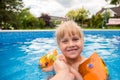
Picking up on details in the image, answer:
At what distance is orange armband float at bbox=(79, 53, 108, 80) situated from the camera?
2902mm

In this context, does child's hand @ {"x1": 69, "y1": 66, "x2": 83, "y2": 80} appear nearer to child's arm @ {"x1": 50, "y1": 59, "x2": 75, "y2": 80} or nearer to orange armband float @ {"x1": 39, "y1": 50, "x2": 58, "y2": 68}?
child's arm @ {"x1": 50, "y1": 59, "x2": 75, "y2": 80}

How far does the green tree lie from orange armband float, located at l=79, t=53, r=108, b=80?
18.7 meters

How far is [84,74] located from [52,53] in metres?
1.69

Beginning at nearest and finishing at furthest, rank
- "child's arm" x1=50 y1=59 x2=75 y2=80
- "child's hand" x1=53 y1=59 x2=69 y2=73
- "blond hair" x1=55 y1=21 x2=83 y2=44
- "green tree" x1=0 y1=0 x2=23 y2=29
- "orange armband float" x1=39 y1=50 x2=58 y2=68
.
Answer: "child's arm" x1=50 y1=59 x2=75 y2=80 < "child's hand" x1=53 y1=59 x2=69 y2=73 < "blond hair" x1=55 y1=21 x2=83 y2=44 < "orange armband float" x1=39 y1=50 x2=58 y2=68 < "green tree" x1=0 y1=0 x2=23 y2=29

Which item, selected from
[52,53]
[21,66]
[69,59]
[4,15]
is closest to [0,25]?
[4,15]

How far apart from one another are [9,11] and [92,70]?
64.1ft

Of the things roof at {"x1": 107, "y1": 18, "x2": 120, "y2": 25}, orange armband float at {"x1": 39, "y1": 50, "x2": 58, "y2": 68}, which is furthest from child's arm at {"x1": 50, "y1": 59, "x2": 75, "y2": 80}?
roof at {"x1": 107, "y1": 18, "x2": 120, "y2": 25}

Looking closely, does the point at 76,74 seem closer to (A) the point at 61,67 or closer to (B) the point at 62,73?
(A) the point at 61,67

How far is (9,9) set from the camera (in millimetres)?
21734

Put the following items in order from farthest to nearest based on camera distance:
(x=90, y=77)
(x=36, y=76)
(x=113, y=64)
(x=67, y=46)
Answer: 1. (x=113, y=64)
2. (x=36, y=76)
3. (x=90, y=77)
4. (x=67, y=46)

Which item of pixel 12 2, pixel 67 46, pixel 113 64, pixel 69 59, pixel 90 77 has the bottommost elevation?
pixel 113 64

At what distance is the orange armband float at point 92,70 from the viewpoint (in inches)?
114

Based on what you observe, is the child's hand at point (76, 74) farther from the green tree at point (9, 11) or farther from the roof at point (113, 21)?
the roof at point (113, 21)

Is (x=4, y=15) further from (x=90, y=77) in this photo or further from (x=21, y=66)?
(x=90, y=77)
